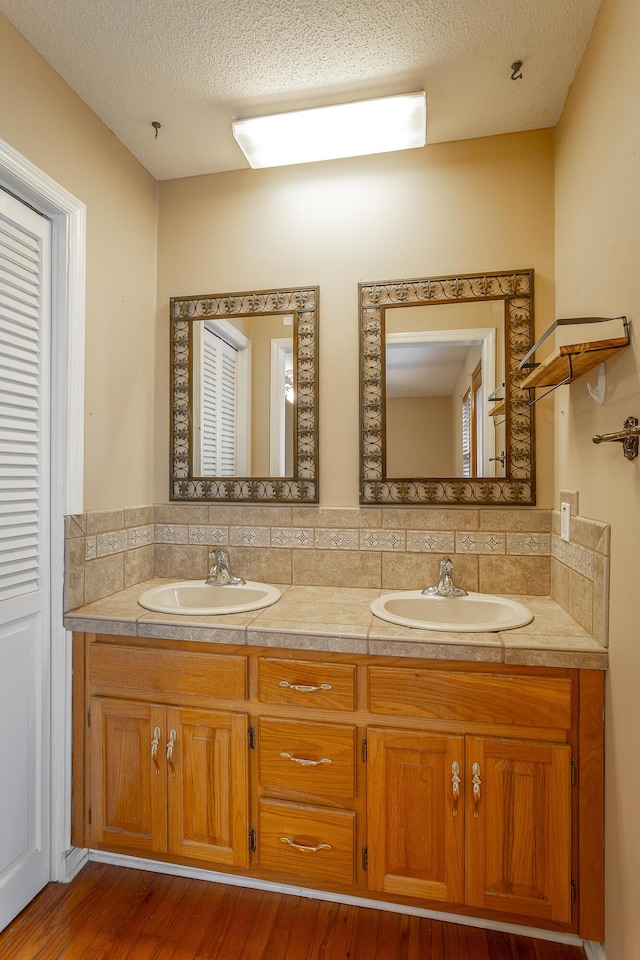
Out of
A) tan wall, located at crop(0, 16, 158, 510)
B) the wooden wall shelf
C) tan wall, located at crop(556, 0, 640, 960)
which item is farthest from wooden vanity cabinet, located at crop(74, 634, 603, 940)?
the wooden wall shelf

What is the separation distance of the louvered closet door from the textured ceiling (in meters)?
0.54

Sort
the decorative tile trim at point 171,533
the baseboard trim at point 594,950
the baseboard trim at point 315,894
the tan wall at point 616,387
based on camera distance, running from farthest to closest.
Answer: the decorative tile trim at point 171,533 < the baseboard trim at point 315,894 < the baseboard trim at point 594,950 < the tan wall at point 616,387

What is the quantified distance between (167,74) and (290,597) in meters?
1.79

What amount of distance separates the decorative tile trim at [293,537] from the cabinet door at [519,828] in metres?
0.90

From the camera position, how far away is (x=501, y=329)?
1.82 m

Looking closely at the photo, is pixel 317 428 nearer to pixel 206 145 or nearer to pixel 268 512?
pixel 268 512

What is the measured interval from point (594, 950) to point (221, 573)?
1544mm

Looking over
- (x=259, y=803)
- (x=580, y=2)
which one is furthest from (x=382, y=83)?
(x=259, y=803)

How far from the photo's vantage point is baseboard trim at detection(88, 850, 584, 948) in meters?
1.38

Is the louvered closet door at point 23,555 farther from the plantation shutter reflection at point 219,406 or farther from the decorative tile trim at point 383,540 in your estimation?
the decorative tile trim at point 383,540

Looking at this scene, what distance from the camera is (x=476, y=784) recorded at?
133 centimetres

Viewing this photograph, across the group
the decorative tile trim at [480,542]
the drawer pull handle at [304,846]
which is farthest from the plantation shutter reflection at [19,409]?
the decorative tile trim at [480,542]

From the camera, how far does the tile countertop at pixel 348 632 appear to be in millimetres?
1311

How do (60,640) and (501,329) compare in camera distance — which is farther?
(501,329)
